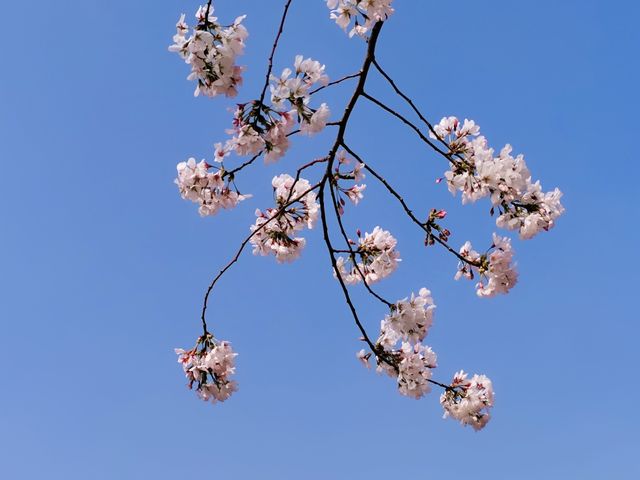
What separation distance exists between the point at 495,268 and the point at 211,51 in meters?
2.94

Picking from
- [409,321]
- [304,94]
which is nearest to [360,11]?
[304,94]

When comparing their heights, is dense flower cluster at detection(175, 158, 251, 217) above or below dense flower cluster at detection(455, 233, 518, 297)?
above

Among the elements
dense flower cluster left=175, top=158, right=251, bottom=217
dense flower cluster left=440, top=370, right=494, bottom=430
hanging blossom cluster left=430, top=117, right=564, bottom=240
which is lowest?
dense flower cluster left=440, top=370, right=494, bottom=430

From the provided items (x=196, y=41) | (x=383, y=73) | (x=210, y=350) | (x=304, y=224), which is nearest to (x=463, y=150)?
(x=383, y=73)

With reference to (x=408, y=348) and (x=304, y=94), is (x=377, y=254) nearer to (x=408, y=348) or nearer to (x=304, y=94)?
(x=408, y=348)

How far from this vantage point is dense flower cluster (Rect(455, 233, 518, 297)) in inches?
232

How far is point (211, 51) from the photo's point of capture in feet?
14.8

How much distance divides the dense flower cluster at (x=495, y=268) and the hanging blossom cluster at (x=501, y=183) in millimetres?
488

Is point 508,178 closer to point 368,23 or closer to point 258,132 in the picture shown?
point 368,23

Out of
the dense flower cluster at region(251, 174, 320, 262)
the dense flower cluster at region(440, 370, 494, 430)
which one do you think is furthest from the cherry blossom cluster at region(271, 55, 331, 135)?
the dense flower cluster at region(440, 370, 494, 430)

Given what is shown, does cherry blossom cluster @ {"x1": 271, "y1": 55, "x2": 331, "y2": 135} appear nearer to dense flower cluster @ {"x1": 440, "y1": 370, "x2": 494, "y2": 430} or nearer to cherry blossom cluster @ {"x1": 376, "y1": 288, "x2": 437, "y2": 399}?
cherry blossom cluster @ {"x1": 376, "y1": 288, "x2": 437, "y2": 399}

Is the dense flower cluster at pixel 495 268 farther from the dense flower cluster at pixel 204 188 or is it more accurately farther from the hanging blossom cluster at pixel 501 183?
the dense flower cluster at pixel 204 188

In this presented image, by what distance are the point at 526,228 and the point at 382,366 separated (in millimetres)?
1755

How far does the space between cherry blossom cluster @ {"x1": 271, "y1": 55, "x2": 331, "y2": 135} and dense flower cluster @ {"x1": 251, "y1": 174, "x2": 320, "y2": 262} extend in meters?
1.58
